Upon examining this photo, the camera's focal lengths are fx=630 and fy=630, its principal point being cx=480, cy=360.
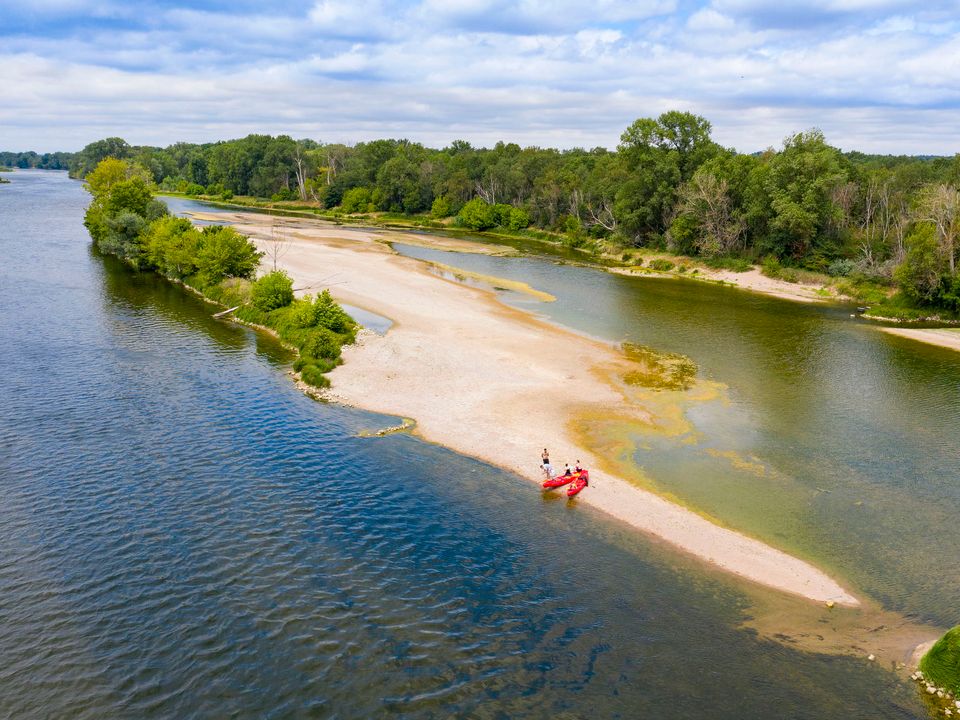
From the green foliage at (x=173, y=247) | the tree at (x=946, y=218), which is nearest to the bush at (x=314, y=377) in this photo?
the green foliage at (x=173, y=247)

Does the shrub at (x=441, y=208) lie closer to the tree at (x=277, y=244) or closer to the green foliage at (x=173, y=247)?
the tree at (x=277, y=244)

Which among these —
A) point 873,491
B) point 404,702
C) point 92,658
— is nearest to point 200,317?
point 92,658

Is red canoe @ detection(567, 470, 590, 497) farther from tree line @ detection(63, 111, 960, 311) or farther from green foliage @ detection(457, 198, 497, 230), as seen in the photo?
green foliage @ detection(457, 198, 497, 230)

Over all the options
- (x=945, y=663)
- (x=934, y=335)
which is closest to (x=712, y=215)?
(x=934, y=335)

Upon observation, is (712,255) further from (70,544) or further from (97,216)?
(97,216)

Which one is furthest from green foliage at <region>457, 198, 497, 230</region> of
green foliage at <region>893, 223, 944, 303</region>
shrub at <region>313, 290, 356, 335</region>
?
shrub at <region>313, 290, 356, 335</region>

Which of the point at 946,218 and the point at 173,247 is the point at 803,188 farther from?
the point at 173,247
